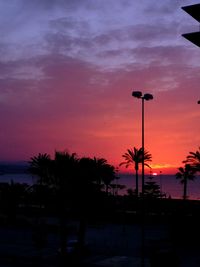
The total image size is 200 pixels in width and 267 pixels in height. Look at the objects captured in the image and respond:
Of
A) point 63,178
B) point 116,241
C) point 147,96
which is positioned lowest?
point 116,241

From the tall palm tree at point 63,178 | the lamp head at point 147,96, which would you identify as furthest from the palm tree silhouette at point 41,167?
the lamp head at point 147,96

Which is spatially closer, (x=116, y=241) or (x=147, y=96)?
(x=147, y=96)

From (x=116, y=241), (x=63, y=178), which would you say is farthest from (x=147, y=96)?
(x=116, y=241)

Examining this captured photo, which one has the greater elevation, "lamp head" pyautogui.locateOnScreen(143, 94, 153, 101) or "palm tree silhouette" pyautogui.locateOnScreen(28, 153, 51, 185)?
"lamp head" pyautogui.locateOnScreen(143, 94, 153, 101)

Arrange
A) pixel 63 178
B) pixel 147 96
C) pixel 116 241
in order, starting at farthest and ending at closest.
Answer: pixel 116 241
pixel 147 96
pixel 63 178

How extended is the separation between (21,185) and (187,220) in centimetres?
2568

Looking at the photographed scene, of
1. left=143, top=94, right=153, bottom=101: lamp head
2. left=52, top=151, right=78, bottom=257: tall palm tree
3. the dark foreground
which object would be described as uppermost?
left=143, top=94, right=153, bottom=101: lamp head

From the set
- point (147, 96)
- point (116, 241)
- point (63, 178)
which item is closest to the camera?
point (63, 178)

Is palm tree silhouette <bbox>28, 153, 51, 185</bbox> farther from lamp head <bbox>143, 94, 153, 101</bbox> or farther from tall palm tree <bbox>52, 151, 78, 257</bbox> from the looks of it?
lamp head <bbox>143, 94, 153, 101</bbox>

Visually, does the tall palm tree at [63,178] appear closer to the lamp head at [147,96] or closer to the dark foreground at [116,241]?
the dark foreground at [116,241]

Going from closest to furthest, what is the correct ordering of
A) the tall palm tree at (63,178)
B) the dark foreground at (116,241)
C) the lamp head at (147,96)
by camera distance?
the tall palm tree at (63,178), the lamp head at (147,96), the dark foreground at (116,241)

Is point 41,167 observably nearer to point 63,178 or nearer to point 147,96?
point 63,178

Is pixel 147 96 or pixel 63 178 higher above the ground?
pixel 147 96

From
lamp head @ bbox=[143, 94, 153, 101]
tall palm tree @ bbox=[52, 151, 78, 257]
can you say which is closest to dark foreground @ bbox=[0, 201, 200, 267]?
tall palm tree @ bbox=[52, 151, 78, 257]
